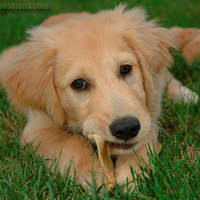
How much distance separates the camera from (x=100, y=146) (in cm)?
224

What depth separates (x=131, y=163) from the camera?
7.45ft

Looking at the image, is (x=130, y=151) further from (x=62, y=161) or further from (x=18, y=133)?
(x=18, y=133)

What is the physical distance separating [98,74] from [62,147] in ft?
1.98

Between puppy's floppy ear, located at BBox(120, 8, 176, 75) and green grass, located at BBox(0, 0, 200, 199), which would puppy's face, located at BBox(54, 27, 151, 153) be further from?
green grass, located at BBox(0, 0, 200, 199)

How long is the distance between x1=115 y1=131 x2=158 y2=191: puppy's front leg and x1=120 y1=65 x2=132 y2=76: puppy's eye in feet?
1.69

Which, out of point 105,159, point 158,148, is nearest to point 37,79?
point 105,159

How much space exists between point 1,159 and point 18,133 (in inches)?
18.3

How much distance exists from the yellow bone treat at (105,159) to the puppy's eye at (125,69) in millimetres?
530

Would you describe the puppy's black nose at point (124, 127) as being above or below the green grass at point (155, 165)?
above

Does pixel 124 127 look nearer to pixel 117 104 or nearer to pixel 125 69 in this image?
pixel 117 104

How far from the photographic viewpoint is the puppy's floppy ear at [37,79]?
259 cm

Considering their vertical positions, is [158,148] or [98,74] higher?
[98,74]

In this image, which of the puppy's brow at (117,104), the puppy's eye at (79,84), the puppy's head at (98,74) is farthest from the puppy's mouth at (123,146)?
the puppy's eye at (79,84)

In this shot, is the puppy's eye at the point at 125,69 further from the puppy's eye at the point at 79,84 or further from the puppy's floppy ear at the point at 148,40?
the puppy's eye at the point at 79,84
